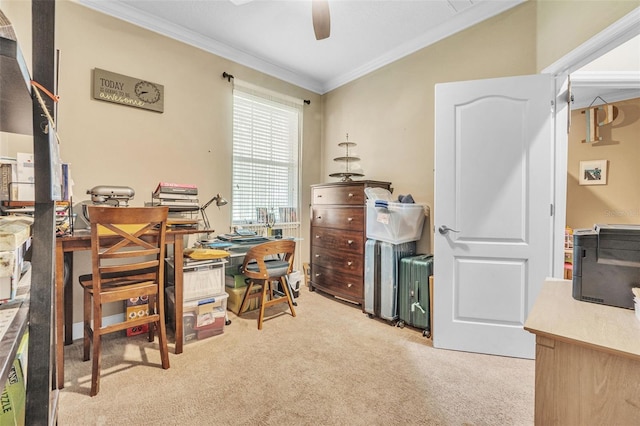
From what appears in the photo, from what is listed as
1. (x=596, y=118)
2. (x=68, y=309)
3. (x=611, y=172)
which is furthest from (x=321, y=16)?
(x=611, y=172)

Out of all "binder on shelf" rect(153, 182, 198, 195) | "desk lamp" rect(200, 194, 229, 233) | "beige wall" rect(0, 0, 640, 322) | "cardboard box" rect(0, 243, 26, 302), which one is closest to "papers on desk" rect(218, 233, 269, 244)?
"desk lamp" rect(200, 194, 229, 233)

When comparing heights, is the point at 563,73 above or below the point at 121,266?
above

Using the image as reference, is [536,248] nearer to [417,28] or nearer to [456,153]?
[456,153]

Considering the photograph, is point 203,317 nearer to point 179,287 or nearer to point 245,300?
point 179,287

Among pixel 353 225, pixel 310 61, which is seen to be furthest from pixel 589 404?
pixel 310 61

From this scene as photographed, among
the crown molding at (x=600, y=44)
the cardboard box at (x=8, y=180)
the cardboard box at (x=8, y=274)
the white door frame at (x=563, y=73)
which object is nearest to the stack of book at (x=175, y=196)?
the cardboard box at (x=8, y=180)

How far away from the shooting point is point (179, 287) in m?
2.12

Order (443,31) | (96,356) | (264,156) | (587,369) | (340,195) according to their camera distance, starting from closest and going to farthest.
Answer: (587,369) → (96,356) → (443,31) → (340,195) → (264,156)

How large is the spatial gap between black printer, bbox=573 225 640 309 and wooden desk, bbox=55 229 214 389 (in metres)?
2.26

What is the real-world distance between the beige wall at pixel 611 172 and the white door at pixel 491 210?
1.95 metres

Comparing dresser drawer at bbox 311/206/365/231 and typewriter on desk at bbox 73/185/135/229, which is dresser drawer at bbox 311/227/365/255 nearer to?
dresser drawer at bbox 311/206/365/231

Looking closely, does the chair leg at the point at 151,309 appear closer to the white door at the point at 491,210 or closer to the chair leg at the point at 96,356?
the chair leg at the point at 96,356

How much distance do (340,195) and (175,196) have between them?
1.65m

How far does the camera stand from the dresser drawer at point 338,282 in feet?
9.95
